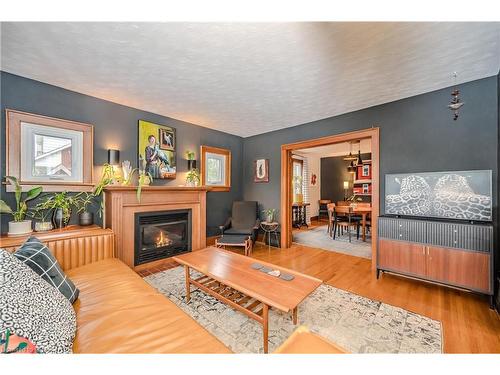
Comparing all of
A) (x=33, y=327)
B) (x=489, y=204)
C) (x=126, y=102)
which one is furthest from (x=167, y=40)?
(x=489, y=204)

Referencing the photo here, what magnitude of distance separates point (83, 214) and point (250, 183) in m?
3.17

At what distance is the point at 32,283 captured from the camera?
3.35 ft

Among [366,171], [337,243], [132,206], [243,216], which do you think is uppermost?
[366,171]

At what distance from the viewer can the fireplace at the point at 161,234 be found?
2.97 meters

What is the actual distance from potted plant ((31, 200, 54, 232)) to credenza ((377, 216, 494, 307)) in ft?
13.5

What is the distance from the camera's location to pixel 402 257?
100 inches

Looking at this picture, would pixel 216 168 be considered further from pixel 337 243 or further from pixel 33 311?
pixel 33 311

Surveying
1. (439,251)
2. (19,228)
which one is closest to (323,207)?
(439,251)

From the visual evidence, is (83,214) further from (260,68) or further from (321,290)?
(321,290)

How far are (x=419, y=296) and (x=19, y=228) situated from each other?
174 inches

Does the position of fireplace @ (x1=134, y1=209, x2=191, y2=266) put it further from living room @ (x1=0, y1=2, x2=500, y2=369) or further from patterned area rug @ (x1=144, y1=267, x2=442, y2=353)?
patterned area rug @ (x1=144, y1=267, x2=442, y2=353)

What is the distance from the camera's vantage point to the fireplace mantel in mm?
2680

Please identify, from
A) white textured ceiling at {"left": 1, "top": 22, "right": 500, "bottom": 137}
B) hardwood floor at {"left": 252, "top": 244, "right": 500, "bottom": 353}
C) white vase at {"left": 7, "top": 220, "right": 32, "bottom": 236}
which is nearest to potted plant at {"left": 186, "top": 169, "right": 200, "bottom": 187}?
white textured ceiling at {"left": 1, "top": 22, "right": 500, "bottom": 137}

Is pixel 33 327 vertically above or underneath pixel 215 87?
underneath
